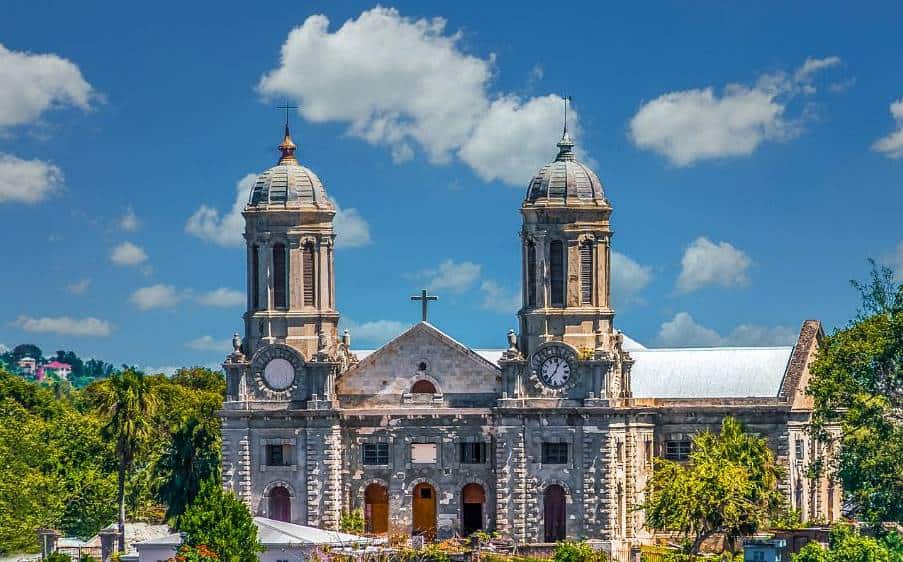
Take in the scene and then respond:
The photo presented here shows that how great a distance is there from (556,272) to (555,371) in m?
4.53

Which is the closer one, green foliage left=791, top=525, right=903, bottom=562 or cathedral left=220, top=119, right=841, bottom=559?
green foliage left=791, top=525, right=903, bottom=562

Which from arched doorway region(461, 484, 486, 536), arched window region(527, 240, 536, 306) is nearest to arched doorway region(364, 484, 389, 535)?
arched doorway region(461, 484, 486, 536)

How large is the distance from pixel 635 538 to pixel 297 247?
19950 millimetres

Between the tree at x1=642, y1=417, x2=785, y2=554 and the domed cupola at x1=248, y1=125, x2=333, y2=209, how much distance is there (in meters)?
19.6

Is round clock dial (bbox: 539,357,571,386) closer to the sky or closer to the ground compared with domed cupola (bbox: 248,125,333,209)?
closer to the ground

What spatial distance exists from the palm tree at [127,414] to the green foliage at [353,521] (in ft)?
45.8

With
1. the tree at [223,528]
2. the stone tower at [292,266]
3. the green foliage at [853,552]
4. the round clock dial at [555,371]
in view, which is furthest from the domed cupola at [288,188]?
the green foliage at [853,552]

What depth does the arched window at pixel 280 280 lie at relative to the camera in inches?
3841

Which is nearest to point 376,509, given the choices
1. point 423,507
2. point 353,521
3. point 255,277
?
point 353,521

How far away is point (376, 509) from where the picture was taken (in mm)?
97438

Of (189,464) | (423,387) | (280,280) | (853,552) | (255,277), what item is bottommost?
(853,552)

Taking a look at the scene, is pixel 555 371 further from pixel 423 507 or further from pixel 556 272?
pixel 423 507

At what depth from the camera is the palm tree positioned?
347 ft

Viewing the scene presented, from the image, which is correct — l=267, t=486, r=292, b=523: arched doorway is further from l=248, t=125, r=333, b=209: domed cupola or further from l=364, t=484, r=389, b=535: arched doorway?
l=248, t=125, r=333, b=209: domed cupola
